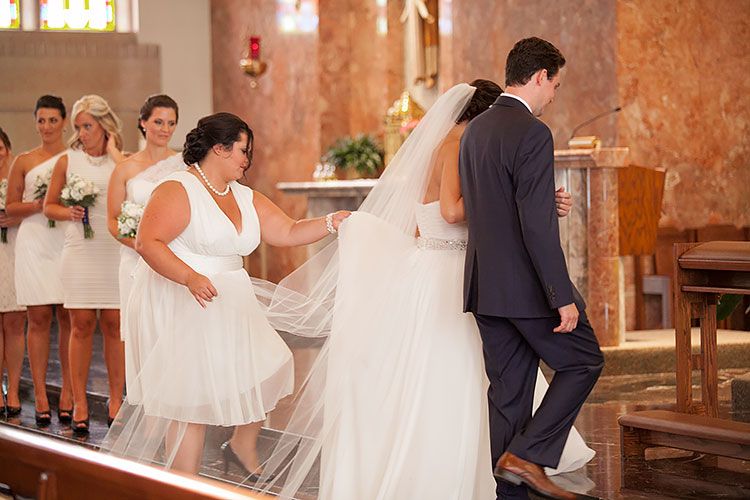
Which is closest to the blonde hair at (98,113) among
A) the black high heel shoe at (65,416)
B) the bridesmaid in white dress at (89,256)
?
the bridesmaid in white dress at (89,256)

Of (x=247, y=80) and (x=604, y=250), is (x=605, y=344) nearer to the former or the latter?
(x=604, y=250)

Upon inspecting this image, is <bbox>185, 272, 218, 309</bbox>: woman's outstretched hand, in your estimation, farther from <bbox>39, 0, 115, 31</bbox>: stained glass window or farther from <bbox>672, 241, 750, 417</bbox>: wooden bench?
<bbox>39, 0, 115, 31</bbox>: stained glass window

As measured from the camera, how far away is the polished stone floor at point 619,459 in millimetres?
4266

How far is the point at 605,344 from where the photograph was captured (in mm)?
7445

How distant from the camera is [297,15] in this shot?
12477 millimetres

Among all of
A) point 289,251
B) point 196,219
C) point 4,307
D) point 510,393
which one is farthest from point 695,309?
point 289,251

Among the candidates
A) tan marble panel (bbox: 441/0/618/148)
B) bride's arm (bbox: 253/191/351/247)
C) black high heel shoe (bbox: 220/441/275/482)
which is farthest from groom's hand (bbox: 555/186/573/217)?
tan marble panel (bbox: 441/0/618/148)

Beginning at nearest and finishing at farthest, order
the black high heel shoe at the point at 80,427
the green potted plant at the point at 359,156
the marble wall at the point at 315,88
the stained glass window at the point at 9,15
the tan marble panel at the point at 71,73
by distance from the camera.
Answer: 1. the black high heel shoe at the point at 80,427
2. the green potted plant at the point at 359,156
3. the marble wall at the point at 315,88
4. the tan marble panel at the point at 71,73
5. the stained glass window at the point at 9,15

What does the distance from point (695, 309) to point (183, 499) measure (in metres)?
3.77

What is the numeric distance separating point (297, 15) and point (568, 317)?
A: 31.4 ft

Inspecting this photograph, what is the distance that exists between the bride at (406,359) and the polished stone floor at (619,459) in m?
0.34

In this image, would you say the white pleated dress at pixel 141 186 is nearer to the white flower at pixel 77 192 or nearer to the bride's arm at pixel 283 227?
the white flower at pixel 77 192

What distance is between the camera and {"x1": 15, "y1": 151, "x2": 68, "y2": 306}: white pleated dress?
252 inches

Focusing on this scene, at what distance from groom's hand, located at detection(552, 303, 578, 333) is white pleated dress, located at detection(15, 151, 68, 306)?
380 centimetres
